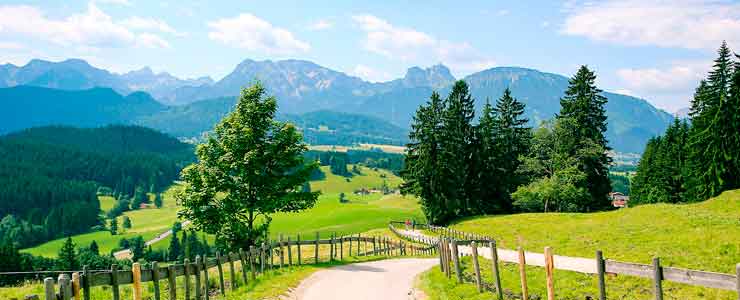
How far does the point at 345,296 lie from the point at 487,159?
2312 inches

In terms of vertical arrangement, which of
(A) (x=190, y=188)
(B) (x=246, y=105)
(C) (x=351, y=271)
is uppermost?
(B) (x=246, y=105)

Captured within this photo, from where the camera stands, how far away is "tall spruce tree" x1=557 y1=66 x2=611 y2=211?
7412 centimetres

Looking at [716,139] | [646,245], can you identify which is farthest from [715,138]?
[646,245]

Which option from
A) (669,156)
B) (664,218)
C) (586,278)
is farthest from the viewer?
(669,156)

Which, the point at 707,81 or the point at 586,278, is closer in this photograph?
the point at 586,278

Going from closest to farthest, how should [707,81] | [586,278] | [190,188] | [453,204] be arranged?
[586,278] < [190,188] < [707,81] < [453,204]

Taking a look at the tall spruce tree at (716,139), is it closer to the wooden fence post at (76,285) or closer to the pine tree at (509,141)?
the pine tree at (509,141)

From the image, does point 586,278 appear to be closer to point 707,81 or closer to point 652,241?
point 652,241

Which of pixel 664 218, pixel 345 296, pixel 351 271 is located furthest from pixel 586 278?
pixel 664 218

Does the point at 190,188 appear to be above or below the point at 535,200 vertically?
above

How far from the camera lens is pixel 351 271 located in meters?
30.2

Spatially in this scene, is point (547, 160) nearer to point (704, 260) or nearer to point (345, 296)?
point (704, 260)

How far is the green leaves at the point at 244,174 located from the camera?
35750 millimetres

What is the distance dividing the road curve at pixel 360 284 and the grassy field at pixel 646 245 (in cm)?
127
